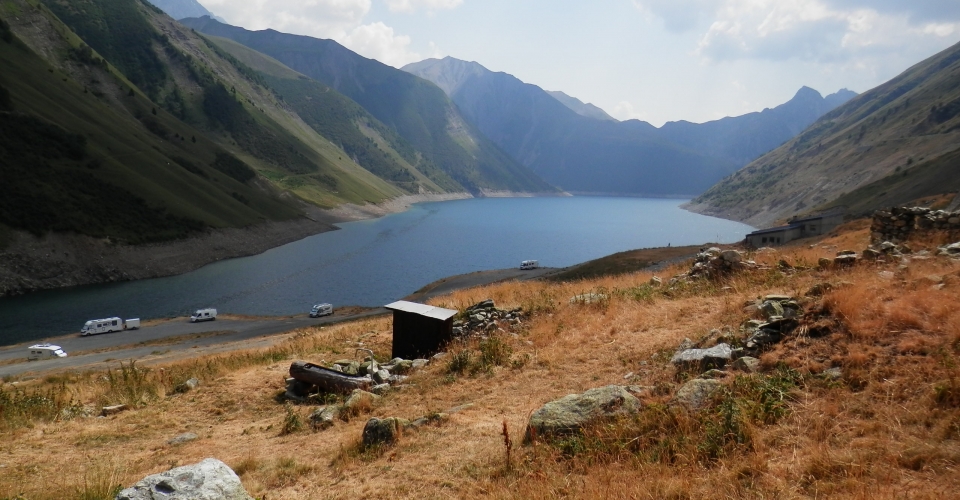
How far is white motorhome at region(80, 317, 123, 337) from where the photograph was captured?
166 feet

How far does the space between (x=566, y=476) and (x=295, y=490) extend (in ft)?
13.2

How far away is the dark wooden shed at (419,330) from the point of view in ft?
54.1

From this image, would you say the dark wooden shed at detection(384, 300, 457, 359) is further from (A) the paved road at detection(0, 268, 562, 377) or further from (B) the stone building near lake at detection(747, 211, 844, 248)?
(B) the stone building near lake at detection(747, 211, 844, 248)

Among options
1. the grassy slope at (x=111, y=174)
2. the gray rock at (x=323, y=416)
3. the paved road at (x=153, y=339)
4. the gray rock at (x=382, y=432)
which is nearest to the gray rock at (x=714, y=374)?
the gray rock at (x=382, y=432)

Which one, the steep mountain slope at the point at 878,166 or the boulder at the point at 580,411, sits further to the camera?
the steep mountain slope at the point at 878,166

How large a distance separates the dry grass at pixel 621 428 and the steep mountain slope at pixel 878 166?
90.7 metres

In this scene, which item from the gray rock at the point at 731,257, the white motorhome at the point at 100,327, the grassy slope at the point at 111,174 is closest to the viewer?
the gray rock at the point at 731,257

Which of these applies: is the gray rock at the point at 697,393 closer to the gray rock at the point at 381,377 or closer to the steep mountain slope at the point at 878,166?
the gray rock at the point at 381,377

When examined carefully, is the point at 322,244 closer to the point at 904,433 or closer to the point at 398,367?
the point at 398,367

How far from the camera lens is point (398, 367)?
14828mm

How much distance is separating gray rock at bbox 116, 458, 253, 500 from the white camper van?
56.1 meters

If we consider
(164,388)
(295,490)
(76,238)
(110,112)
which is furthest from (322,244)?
(295,490)

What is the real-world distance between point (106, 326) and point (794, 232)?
74.7 meters

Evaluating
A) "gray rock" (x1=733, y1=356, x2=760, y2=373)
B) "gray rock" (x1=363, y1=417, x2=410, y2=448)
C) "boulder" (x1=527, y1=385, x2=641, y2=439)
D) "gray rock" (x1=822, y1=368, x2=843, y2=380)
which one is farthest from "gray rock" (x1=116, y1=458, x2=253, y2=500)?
"gray rock" (x1=822, y1=368, x2=843, y2=380)
